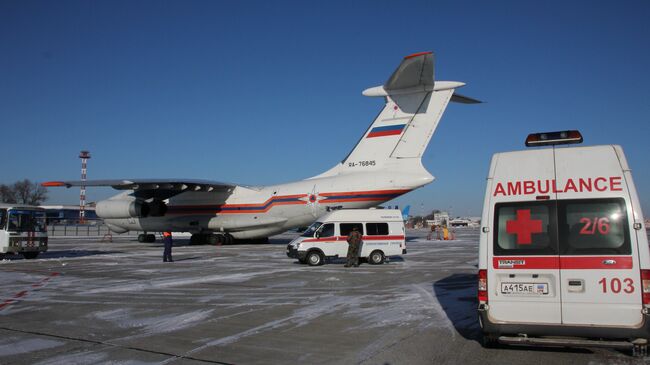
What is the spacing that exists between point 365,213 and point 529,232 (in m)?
11.9

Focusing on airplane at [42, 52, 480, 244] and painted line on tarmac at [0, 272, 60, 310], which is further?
airplane at [42, 52, 480, 244]

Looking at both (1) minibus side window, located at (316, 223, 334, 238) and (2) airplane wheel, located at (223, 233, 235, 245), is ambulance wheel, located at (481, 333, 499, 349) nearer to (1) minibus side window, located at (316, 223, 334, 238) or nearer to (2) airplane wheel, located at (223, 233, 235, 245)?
(1) minibus side window, located at (316, 223, 334, 238)

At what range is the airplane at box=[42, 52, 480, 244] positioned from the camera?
23.0 meters

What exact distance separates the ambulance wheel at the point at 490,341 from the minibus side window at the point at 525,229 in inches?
37.8

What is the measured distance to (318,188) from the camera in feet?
85.7

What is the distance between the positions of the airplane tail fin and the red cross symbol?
50.4 ft

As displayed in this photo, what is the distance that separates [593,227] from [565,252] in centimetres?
42

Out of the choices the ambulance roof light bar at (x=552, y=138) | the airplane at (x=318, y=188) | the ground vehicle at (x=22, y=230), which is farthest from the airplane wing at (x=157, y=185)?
the ambulance roof light bar at (x=552, y=138)

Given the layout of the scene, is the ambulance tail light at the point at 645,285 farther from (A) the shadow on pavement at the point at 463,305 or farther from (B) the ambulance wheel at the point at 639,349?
(A) the shadow on pavement at the point at 463,305

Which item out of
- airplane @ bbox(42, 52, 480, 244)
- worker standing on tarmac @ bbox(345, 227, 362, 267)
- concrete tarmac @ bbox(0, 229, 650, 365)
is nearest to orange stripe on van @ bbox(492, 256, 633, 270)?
concrete tarmac @ bbox(0, 229, 650, 365)

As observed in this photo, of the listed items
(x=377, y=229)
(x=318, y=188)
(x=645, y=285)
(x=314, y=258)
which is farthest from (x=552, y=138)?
(x=318, y=188)

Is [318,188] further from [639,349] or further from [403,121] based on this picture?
[639,349]

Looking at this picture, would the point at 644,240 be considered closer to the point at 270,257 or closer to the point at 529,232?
the point at 529,232

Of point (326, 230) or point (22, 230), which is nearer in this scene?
point (326, 230)
